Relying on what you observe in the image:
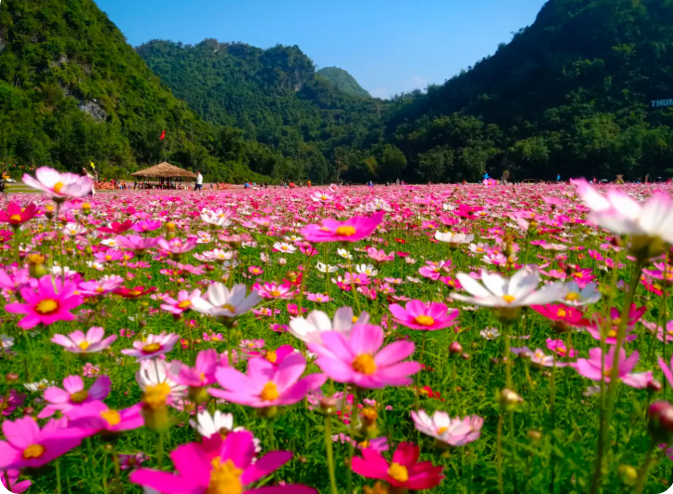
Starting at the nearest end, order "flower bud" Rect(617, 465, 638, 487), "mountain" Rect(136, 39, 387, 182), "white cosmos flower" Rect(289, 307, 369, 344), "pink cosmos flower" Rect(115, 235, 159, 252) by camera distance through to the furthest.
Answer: "flower bud" Rect(617, 465, 638, 487), "white cosmos flower" Rect(289, 307, 369, 344), "pink cosmos flower" Rect(115, 235, 159, 252), "mountain" Rect(136, 39, 387, 182)

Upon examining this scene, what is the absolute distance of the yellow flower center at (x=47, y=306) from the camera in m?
0.77

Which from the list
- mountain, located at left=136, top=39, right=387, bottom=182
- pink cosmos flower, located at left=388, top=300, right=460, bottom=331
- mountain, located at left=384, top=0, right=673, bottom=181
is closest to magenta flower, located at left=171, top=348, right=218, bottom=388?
pink cosmos flower, located at left=388, top=300, right=460, bottom=331

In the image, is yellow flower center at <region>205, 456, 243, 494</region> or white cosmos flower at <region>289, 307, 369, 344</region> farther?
white cosmos flower at <region>289, 307, 369, 344</region>

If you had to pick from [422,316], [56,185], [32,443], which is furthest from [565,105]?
[32,443]

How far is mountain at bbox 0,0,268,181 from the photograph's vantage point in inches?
1464

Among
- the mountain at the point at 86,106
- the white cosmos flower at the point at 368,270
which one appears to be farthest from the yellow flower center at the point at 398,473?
the mountain at the point at 86,106

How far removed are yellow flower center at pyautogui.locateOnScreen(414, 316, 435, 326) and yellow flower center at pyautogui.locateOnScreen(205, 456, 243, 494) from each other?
0.46 metres

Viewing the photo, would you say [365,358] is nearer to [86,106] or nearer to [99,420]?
[99,420]

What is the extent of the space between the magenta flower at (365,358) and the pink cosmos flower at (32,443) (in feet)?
1.09

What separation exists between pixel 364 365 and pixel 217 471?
0.64ft

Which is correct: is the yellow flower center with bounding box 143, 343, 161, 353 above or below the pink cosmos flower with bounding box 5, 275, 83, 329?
below

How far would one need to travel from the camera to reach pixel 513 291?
2.17 ft

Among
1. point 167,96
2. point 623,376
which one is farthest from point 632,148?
point 167,96

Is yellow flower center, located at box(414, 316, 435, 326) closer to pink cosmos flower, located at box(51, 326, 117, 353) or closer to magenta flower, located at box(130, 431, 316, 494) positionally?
magenta flower, located at box(130, 431, 316, 494)
